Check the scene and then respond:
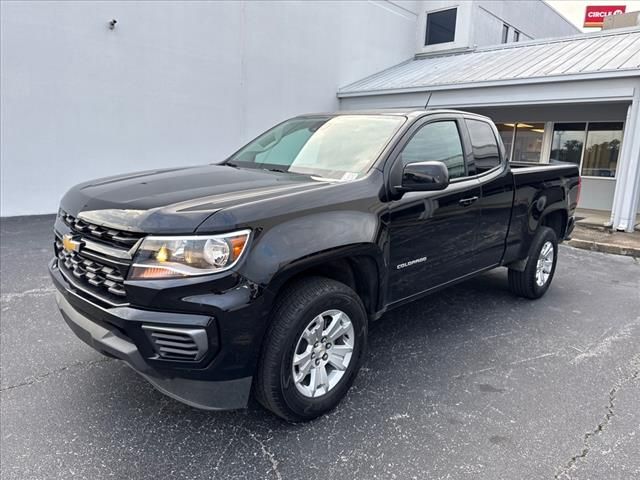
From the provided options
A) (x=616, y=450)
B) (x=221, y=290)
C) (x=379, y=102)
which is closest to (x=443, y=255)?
(x=616, y=450)

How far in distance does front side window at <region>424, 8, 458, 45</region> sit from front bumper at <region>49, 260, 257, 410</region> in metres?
17.7

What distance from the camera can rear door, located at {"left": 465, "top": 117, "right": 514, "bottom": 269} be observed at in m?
4.03

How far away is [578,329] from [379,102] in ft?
35.2

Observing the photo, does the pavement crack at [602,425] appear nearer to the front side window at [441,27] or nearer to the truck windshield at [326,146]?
the truck windshield at [326,146]

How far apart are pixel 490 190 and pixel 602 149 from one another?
1051 centimetres

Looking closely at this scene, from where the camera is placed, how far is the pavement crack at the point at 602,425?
2.43 meters

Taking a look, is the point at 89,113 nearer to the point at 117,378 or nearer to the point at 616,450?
the point at 117,378

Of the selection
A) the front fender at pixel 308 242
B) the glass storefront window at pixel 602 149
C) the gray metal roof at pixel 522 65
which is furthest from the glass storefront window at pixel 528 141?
the front fender at pixel 308 242

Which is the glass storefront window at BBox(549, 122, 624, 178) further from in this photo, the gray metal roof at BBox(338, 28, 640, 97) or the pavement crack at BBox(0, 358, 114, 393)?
the pavement crack at BBox(0, 358, 114, 393)

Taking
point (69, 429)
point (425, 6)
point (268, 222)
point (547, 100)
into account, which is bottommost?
point (69, 429)

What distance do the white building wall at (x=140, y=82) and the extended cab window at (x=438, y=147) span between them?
8.42m

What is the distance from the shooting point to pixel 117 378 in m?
3.23

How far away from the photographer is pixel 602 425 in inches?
112

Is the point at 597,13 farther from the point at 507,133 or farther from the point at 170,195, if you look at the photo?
the point at 170,195
